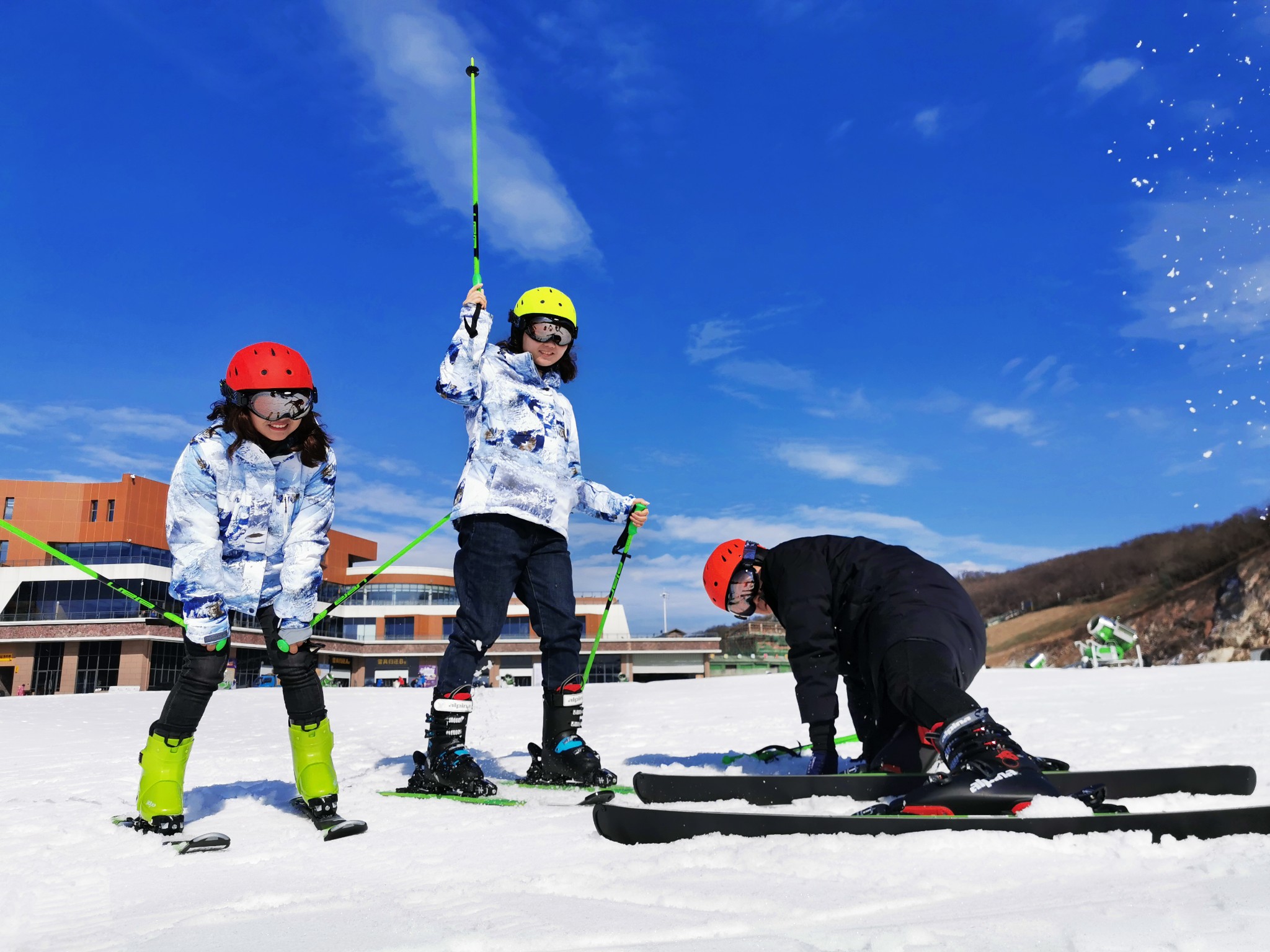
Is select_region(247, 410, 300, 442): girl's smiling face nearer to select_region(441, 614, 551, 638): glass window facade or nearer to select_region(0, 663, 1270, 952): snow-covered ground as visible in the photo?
select_region(0, 663, 1270, 952): snow-covered ground

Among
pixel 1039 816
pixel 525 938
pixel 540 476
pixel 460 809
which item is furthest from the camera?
pixel 540 476

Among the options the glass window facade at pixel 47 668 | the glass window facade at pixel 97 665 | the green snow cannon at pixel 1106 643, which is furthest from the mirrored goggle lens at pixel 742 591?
the glass window facade at pixel 47 668

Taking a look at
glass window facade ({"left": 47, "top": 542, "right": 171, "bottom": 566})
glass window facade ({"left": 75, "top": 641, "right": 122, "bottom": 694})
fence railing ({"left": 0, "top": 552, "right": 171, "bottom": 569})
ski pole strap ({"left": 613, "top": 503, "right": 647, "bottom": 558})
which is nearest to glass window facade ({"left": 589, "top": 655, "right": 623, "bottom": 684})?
fence railing ({"left": 0, "top": 552, "right": 171, "bottom": 569})

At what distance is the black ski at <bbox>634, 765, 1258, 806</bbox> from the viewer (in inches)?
117

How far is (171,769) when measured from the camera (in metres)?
3.02

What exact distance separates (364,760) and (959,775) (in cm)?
397

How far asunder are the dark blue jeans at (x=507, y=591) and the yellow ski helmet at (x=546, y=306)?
1078 mm

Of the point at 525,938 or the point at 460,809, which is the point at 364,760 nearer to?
the point at 460,809

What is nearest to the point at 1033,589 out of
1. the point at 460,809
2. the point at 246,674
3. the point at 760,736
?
the point at 246,674

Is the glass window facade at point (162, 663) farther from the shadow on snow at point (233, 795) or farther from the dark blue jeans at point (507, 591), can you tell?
the dark blue jeans at point (507, 591)

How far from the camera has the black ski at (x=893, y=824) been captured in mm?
1898

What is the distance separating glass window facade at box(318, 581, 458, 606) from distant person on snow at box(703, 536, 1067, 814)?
54639 millimetres

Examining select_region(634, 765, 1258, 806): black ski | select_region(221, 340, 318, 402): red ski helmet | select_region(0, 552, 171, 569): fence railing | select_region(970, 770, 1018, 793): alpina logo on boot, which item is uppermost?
select_region(0, 552, 171, 569): fence railing

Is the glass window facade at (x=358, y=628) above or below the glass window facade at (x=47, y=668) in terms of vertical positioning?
above
